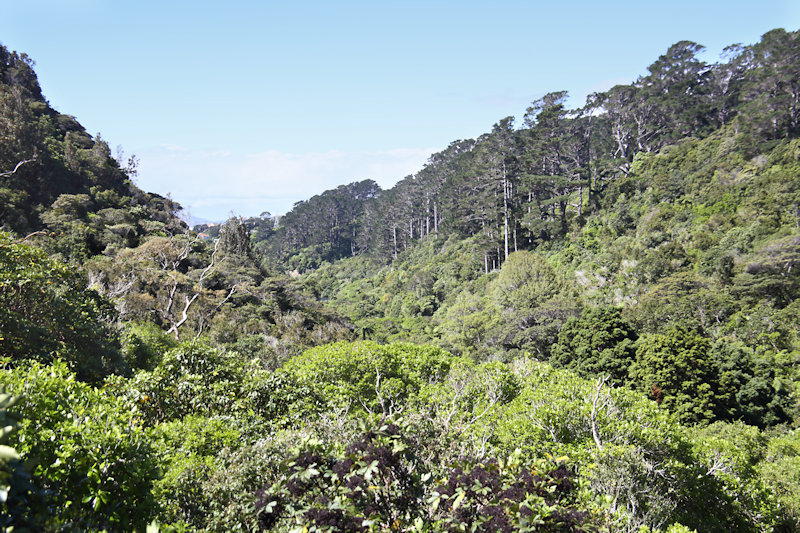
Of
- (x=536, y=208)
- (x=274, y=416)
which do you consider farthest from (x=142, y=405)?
(x=536, y=208)

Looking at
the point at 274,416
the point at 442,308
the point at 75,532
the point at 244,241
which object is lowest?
the point at 442,308

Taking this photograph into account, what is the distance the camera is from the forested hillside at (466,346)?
3.71m

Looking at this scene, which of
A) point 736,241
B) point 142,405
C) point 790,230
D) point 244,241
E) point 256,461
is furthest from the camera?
point 244,241

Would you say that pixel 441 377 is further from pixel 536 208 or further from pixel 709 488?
pixel 536 208

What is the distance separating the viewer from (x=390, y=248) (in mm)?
70875

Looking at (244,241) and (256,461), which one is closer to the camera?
(256,461)

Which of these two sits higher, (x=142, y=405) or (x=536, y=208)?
(x=536, y=208)

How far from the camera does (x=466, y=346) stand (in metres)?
28.2

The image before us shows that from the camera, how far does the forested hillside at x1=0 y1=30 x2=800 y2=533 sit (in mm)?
3713

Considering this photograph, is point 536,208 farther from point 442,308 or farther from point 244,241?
point 244,241

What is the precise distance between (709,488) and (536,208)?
36.5 m

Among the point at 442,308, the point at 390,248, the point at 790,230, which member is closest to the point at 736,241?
the point at 790,230

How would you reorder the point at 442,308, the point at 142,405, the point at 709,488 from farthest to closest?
the point at 442,308 → the point at 709,488 → the point at 142,405

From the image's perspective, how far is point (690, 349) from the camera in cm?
1602
